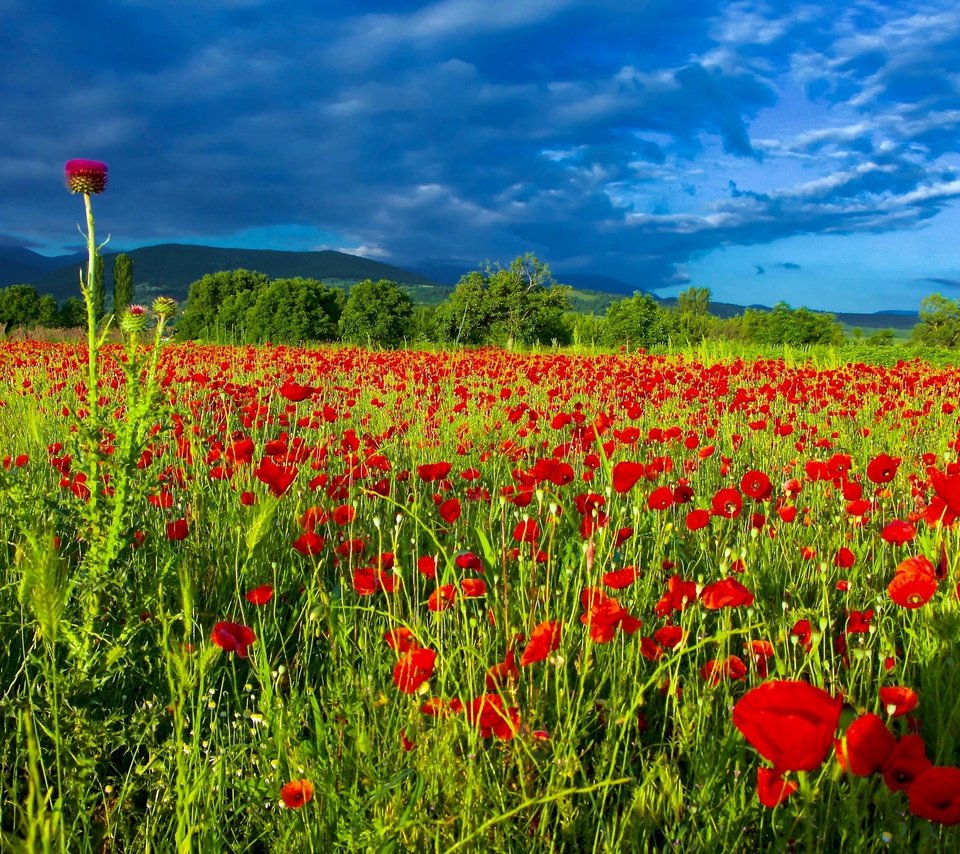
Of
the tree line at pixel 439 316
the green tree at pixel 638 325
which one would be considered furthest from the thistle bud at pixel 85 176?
the green tree at pixel 638 325

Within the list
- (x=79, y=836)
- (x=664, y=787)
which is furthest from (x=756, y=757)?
(x=79, y=836)

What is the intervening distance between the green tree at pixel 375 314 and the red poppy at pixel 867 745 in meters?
23.7

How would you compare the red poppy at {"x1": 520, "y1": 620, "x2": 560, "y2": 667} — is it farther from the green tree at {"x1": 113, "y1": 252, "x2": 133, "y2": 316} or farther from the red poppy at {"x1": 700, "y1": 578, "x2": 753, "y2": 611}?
the green tree at {"x1": 113, "y1": 252, "x2": 133, "y2": 316}

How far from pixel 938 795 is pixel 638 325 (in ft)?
77.1

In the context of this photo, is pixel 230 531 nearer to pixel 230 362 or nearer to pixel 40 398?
pixel 40 398

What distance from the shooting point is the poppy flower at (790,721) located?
86 centimetres

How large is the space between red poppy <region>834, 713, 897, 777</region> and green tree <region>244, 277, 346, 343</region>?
24.1 m

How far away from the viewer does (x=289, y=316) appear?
81.3 ft

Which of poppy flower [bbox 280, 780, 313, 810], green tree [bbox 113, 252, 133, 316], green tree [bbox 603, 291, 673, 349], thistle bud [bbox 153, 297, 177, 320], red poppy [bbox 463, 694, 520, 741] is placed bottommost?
poppy flower [bbox 280, 780, 313, 810]

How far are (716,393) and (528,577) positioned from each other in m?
4.85

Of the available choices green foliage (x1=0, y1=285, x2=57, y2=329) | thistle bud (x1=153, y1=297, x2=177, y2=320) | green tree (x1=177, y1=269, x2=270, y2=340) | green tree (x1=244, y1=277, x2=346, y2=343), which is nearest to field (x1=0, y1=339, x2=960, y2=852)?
thistle bud (x1=153, y1=297, x2=177, y2=320)

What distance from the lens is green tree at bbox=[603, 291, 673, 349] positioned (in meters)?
23.8

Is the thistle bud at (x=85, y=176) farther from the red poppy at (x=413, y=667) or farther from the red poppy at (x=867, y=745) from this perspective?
the red poppy at (x=867, y=745)

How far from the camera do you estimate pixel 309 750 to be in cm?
158
